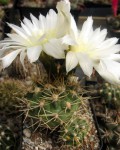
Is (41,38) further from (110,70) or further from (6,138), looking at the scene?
(6,138)

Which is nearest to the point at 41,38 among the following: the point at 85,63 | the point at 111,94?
the point at 85,63

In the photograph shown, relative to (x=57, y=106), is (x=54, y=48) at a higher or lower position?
higher

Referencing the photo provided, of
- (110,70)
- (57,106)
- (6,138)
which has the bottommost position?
(6,138)

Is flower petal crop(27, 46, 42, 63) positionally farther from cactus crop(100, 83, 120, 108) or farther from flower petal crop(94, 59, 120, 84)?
cactus crop(100, 83, 120, 108)

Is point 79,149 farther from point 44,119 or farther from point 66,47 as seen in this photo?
point 66,47

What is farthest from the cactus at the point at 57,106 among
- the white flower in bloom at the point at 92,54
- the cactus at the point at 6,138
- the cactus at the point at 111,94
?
the cactus at the point at 111,94

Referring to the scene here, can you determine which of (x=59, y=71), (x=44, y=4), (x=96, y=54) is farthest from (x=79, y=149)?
(x=44, y=4)

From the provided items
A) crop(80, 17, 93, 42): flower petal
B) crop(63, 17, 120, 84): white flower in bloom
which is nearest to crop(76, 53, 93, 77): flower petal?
crop(63, 17, 120, 84): white flower in bloom
